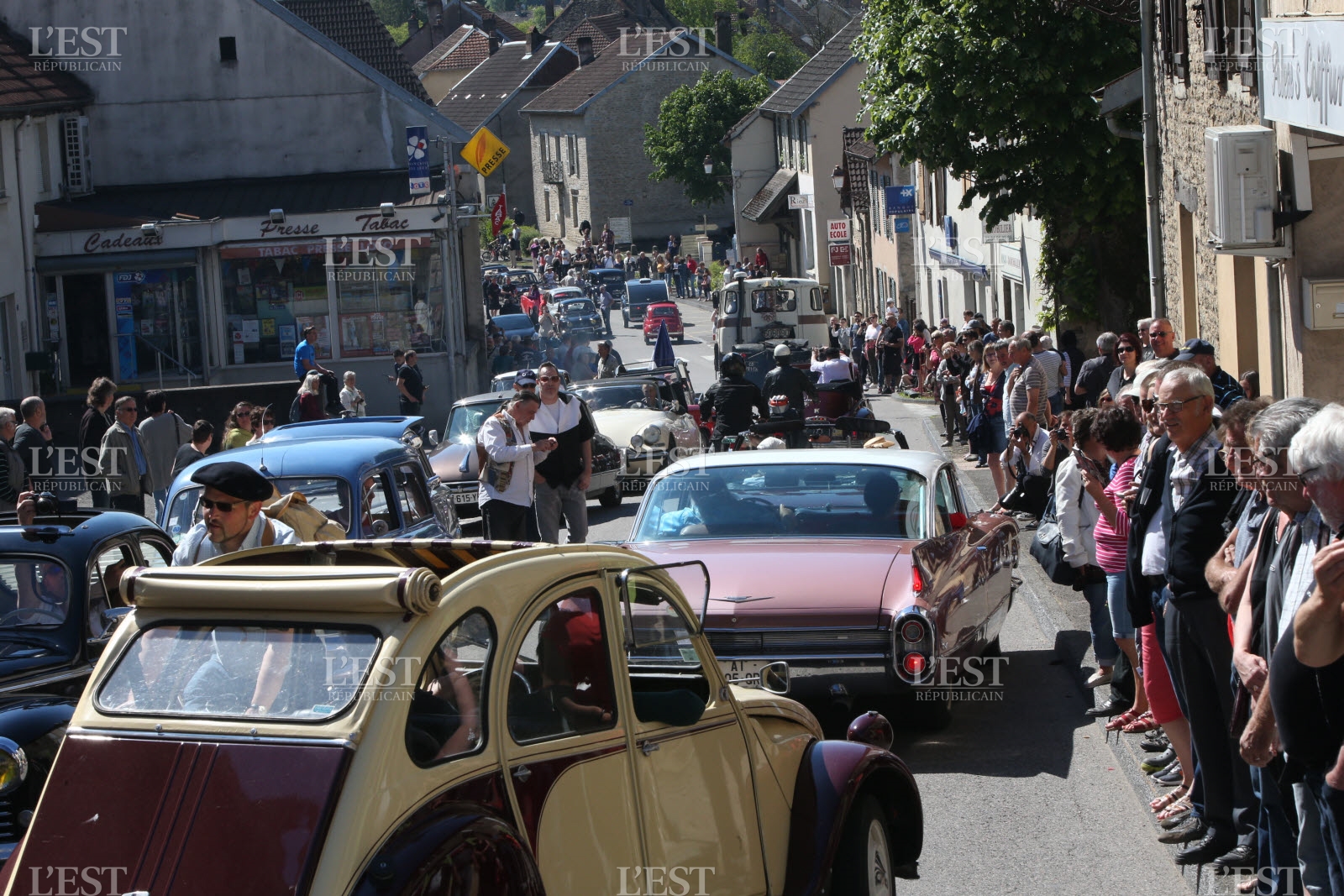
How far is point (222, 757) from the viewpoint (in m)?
3.55

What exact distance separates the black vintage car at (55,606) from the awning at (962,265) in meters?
28.8

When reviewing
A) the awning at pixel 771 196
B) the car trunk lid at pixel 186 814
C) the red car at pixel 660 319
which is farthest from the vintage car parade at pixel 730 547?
the awning at pixel 771 196

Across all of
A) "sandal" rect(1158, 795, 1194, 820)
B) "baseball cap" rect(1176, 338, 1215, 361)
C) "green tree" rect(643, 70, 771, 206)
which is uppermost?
"green tree" rect(643, 70, 771, 206)

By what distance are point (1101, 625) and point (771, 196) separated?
61346 mm

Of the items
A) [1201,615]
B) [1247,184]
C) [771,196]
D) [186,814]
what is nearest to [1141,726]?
[1201,615]

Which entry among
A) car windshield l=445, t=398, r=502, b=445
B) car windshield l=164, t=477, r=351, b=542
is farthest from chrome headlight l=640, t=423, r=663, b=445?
car windshield l=164, t=477, r=351, b=542

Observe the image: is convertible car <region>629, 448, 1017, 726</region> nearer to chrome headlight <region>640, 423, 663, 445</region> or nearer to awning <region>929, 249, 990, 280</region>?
chrome headlight <region>640, 423, 663, 445</region>

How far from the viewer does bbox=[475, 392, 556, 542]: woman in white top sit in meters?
11.5

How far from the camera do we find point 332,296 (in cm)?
3016

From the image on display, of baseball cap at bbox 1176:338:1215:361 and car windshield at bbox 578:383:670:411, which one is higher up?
baseball cap at bbox 1176:338:1215:361

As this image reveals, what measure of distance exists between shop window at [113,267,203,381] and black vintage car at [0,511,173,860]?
23582mm

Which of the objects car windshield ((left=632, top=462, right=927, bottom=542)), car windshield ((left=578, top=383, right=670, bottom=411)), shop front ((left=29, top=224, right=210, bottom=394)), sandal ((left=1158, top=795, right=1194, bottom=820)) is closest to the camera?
sandal ((left=1158, top=795, right=1194, bottom=820))

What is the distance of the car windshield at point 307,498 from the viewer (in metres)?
10.4

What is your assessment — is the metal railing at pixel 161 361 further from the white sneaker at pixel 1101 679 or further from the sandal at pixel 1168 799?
the sandal at pixel 1168 799
